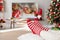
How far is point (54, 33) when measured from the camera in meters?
2.26

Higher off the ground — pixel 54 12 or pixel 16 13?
pixel 54 12

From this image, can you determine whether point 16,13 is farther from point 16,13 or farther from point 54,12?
point 54,12

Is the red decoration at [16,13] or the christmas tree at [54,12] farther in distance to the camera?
the red decoration at [16,13]

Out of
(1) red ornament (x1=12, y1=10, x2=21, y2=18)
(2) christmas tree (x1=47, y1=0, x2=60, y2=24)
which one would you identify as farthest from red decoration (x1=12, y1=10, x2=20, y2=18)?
(2) christmas tree (x1=47, y1=0, x2=60, y2=24)

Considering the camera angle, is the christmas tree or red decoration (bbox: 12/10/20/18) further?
red decoration (bbox: 12/10/20/18)

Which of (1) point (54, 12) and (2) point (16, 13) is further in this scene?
(2) point (16, 13)

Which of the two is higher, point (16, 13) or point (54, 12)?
point (54, 12)

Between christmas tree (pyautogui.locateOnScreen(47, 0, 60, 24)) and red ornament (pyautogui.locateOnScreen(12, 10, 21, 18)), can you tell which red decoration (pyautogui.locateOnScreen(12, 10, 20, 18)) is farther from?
christmas tree (pyautogui.locateOnScreen(47, 0, 60, 24))

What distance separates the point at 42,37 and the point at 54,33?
0.18m

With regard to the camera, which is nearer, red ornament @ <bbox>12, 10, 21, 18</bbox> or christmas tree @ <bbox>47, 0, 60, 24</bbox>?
christmas tree @ <bbox>47, 0, 60, 24</bbox>

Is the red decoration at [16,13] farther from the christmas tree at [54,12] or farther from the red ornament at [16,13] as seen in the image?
the christmas tree at [54,12]

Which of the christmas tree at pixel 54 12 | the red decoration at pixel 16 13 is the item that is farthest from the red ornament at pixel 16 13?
the christmas tree at pixel 54 12

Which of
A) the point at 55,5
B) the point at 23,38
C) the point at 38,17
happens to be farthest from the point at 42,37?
the point at 38,17

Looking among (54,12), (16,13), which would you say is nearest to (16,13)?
(16,13)
